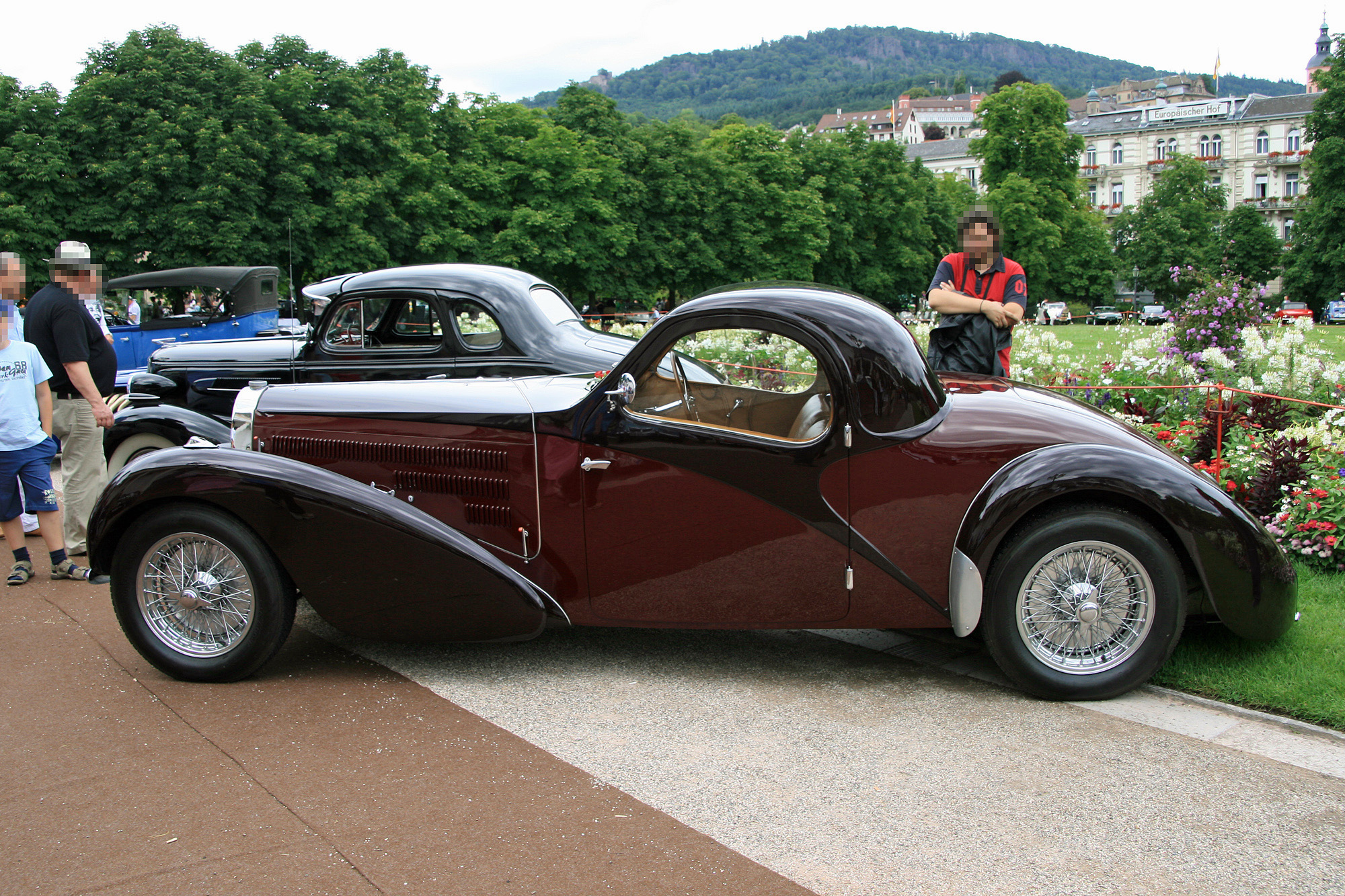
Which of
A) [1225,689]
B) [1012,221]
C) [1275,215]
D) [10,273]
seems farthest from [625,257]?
[1275,215]

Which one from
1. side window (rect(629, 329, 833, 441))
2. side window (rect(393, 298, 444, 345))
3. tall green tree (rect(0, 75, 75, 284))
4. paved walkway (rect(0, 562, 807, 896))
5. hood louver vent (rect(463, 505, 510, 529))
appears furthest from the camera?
tall green tree (rect(0, 75, 75, 284))

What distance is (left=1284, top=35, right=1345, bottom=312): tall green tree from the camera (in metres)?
47.2

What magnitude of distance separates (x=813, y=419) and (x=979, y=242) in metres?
2.23

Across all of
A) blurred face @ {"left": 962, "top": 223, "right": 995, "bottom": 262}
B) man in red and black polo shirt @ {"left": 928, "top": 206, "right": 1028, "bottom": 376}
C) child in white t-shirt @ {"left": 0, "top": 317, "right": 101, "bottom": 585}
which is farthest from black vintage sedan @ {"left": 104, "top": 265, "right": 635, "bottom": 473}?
blurred face @ {"left": 962, "top": 223, "right": 995, "bottom": 262}

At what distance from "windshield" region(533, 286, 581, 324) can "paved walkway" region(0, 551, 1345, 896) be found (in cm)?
441

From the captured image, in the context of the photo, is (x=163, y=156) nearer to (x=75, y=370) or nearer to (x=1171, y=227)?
(x=75, y=370)

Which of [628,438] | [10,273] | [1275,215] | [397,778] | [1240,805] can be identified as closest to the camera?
[1240,805]

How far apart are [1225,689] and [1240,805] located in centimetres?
91

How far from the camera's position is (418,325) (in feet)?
27.5

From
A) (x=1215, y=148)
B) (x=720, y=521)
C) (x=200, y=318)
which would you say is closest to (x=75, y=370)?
(x=720, y=521)

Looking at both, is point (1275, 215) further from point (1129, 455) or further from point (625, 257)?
point (1129, 455)

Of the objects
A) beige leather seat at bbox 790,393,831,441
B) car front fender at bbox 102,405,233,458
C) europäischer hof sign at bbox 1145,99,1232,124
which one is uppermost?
europäischer hof sign at bbox 1145,99,1232,124

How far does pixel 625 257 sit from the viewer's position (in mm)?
41531

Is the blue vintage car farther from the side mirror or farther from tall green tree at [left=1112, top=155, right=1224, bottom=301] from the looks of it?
tall green tree at [left=1112, top=155, right=1224, bottom=301]
